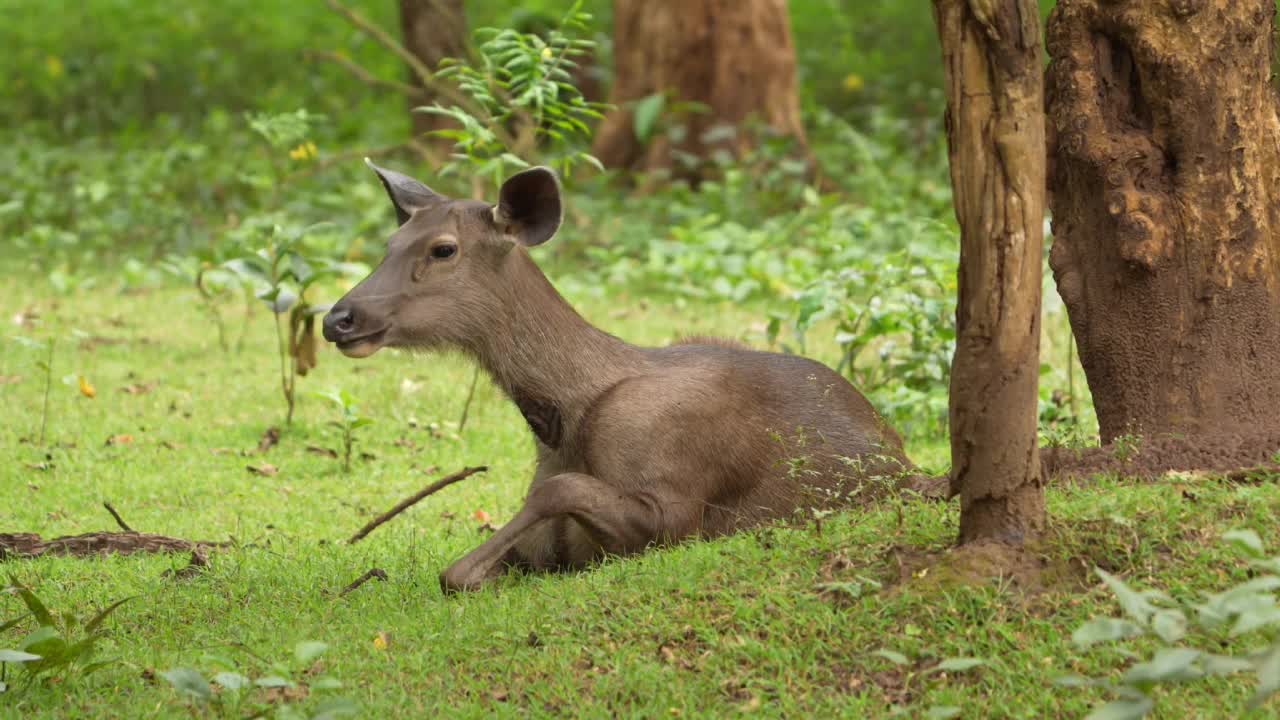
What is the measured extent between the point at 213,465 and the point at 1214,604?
535cm

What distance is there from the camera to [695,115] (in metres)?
14.3

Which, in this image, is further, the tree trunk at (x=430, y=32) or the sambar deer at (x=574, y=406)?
the tree trunk at (x=430, y=32)

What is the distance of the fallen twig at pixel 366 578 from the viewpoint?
5.42m

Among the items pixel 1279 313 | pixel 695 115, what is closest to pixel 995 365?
pixel 1279 313

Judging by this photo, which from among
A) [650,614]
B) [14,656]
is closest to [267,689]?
[14,656]

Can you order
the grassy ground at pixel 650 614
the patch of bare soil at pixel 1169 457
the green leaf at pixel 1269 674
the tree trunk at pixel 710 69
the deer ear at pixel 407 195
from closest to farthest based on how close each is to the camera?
the green leaf at pixel 1269 674
the grassy ground at pixel 650 614
the patch of bare soil at pixel 1169 457
the deer ear at pixel 407 195
the tree trunk at pixel 710 69

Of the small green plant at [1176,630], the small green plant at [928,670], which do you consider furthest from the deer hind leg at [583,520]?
the small green plant at [1176,630]

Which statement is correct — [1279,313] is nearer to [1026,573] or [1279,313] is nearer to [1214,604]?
[1026,573]

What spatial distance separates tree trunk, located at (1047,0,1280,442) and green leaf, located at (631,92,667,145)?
854 centimetres

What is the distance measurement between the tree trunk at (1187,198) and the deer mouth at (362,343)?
2.29 metres

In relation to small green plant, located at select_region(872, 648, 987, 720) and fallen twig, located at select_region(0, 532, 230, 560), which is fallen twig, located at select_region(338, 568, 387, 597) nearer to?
fallen twig, located at select_region(0, 532, 230, 560)

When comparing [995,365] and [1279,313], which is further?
[1279,313]

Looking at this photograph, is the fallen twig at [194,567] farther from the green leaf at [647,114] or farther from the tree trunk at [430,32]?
the tree trunk at [430,32]

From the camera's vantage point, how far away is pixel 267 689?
442 cm
